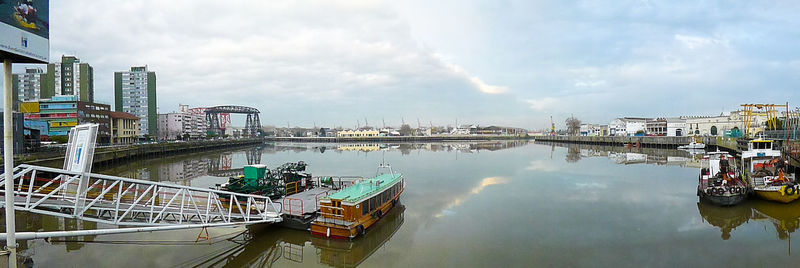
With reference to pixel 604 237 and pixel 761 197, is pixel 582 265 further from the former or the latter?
pixel 761 197

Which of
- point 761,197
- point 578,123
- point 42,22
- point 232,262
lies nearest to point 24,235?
point 42,22

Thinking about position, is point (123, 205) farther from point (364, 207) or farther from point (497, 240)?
point (497, 240)

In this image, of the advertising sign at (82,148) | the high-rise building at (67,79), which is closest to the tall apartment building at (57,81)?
the high-rise building at (67,79)

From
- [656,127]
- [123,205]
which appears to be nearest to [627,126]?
[656,127]

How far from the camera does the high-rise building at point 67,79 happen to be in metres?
79.4

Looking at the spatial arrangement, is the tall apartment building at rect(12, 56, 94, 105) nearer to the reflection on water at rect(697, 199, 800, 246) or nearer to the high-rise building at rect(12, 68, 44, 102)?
the high-rise building at rect(12, 68, 44, 102)

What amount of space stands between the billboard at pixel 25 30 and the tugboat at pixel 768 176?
2467 cm

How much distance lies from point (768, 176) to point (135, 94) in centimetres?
11706

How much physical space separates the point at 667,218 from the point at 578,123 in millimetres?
145094

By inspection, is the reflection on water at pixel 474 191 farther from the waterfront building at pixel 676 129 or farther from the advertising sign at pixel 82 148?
the waterfront building at pixel 676 129

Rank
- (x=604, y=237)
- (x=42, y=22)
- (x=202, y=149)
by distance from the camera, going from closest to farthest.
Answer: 1. (x=42, y=22)
2. (x=604, y=237)
3. (x=202, y=149)

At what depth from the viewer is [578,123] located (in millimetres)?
146250

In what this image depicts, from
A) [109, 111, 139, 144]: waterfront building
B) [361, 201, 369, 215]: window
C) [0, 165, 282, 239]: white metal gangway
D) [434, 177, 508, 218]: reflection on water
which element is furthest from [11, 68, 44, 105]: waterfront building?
[361, 201, 369, 215]: window

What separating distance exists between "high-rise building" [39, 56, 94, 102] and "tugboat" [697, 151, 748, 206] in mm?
104228
